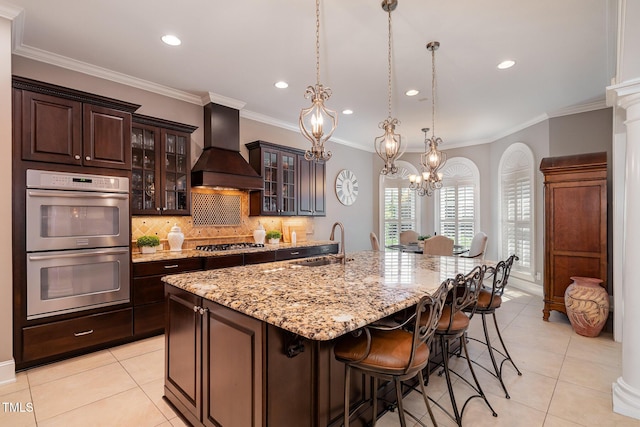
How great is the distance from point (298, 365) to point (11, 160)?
2.83 m

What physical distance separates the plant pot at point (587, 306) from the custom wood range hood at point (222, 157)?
13.5 ft

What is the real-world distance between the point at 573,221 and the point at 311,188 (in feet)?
12.2

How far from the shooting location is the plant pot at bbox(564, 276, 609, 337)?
344cm

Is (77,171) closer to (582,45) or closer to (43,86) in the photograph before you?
(43,86)

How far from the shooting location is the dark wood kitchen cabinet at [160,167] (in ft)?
11.8

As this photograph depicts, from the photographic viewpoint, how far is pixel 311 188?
5582 mm

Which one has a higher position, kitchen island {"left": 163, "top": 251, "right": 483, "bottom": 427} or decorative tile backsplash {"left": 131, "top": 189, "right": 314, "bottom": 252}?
decorative tile backsplash {"left": 131, "top": 189, "right": 314, "bottom": 252}

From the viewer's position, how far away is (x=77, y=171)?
294cm

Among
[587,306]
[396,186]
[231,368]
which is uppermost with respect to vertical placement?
[396,186]

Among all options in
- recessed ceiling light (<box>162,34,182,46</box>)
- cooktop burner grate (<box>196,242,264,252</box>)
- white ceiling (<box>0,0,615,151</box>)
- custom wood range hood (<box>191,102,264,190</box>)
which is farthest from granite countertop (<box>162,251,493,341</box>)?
recessed ceiling light (<box>162,34,182,46</box>)

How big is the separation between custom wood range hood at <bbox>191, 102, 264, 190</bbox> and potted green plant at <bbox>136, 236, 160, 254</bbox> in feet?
2.80

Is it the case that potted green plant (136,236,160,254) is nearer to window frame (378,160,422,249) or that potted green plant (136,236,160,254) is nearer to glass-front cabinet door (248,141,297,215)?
glass-front cabinet door (248,141,297,215)

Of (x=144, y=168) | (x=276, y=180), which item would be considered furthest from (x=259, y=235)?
(x=144, y=168)

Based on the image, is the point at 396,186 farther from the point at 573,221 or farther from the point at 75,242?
the point at 75,242
